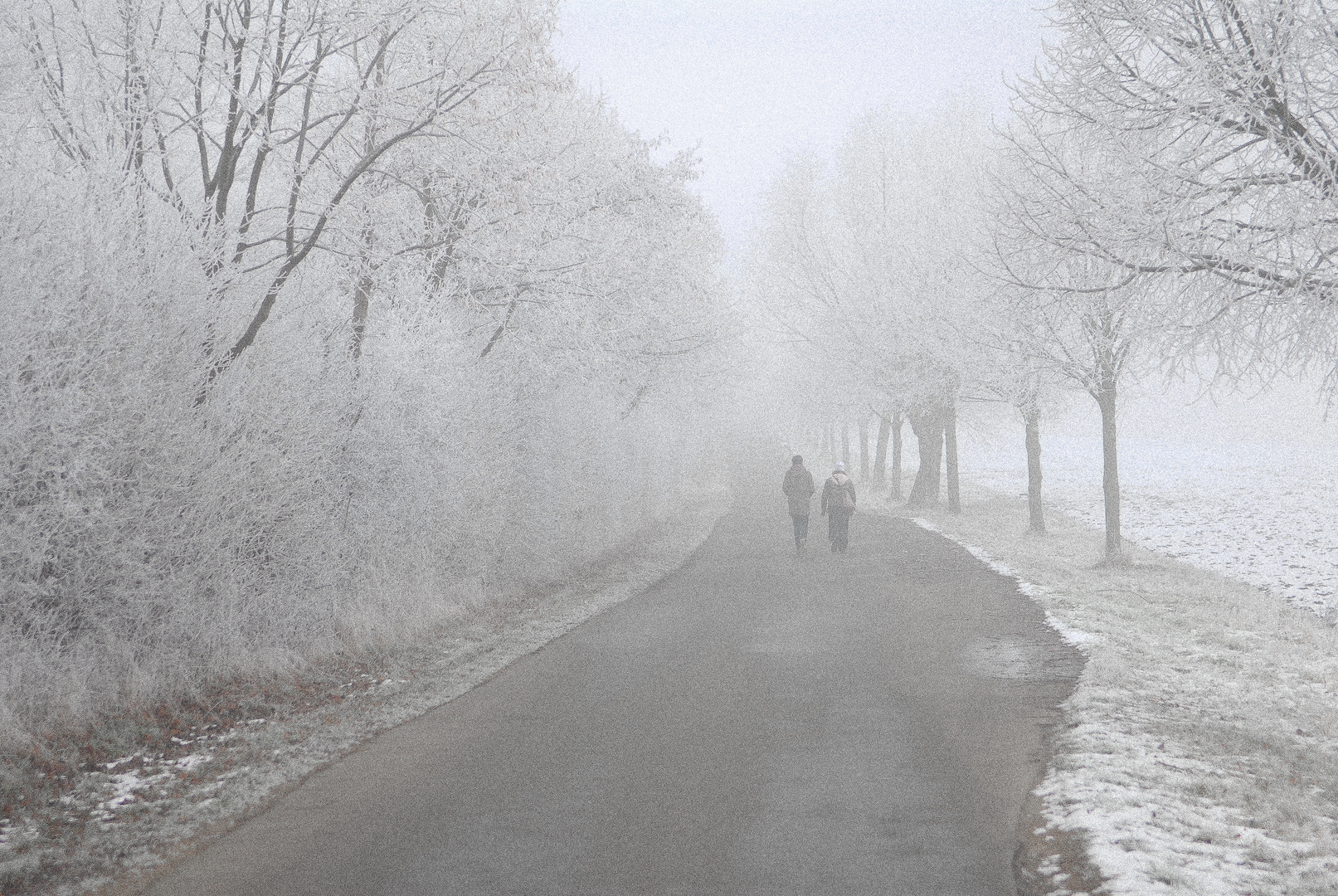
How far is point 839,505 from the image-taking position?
59.2 ft

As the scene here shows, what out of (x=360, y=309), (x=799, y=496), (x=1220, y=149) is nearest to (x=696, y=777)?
(x=1220, y=149)

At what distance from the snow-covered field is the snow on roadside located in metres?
11.9

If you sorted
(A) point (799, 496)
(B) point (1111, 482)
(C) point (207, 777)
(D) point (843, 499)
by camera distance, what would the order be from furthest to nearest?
(A) point (799, 496)
(D) point (843, 499)
(B) point (1111, 482)
(C) point (207, 777)

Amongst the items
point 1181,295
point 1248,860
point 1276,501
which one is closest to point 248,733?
point 1248,860

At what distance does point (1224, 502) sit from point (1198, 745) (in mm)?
28647

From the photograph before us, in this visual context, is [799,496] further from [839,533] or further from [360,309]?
[360,309]

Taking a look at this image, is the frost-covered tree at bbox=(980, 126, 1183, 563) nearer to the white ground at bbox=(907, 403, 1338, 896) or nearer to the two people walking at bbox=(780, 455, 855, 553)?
the white ground at bbox=(907, 403, 1338, 896)

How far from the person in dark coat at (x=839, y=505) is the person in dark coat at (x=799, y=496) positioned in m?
0.44

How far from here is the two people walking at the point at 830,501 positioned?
18.0 meters

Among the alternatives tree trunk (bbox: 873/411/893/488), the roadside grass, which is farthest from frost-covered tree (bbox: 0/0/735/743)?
tree trunk (bbox: 873/411/893/488)

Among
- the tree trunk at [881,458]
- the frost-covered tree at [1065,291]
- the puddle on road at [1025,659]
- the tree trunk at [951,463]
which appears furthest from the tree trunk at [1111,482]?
the tree trunk at [881,458]

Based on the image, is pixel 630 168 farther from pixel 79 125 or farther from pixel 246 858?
pixel 246 858

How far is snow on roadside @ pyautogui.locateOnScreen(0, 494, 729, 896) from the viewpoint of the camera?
4844 millimetres

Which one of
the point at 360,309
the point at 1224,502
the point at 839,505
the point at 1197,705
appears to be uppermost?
the point at 360,309
